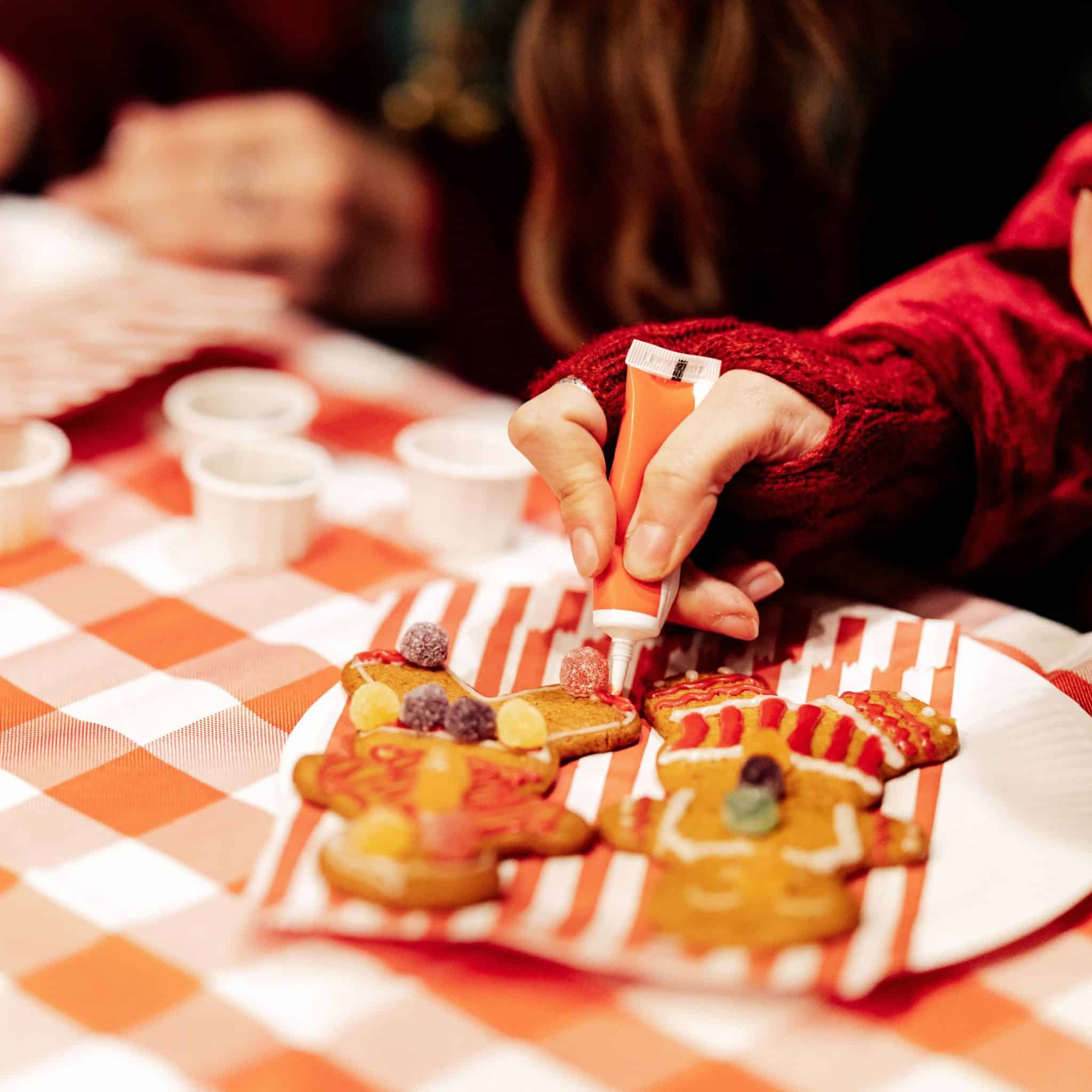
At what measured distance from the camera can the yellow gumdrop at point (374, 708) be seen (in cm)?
64

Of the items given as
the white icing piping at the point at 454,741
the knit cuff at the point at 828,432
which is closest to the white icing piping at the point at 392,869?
the white icing piping at the point at 454,741

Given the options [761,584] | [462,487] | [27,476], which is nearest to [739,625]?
[761,584]

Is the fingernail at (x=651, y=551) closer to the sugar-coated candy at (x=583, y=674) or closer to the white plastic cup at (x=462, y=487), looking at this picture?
the sugar-coated candy at (x=583, y=674)

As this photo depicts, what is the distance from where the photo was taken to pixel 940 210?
3.84 feet

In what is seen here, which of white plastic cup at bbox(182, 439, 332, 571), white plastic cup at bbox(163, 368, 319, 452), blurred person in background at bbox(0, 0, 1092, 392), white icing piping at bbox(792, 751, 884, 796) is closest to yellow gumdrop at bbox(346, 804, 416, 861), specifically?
white icing piping at bbox(792, 751, 884, 796)

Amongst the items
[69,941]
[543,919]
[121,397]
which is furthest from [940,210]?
[69,941]

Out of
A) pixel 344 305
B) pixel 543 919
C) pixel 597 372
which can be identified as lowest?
pixel 344 305

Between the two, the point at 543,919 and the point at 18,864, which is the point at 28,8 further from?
the point at 543,919

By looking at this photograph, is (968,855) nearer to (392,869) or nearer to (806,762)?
(806,762)

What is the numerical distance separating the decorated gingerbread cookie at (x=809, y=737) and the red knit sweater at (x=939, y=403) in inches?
5.6

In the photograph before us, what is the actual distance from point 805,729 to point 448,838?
8.3 inches

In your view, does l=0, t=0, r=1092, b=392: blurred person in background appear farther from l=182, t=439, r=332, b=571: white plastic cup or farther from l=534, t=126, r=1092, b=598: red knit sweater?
l=182, t=439, r=332, b=571: white plastic cup

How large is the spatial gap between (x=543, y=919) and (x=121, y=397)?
0.74 metres

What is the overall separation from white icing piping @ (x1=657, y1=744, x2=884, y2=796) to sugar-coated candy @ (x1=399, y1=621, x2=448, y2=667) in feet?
0.47
